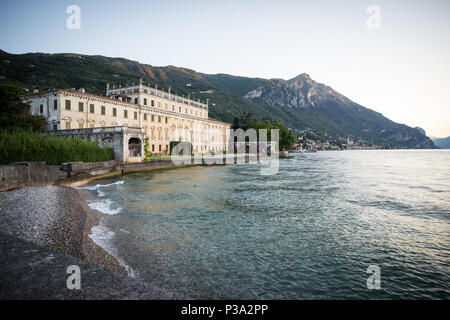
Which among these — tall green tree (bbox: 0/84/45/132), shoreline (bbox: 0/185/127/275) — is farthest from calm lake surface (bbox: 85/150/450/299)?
tall green tree (bbox: 0/84/45/132)

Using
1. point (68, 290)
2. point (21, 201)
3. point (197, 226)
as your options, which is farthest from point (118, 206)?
point (68, 290)

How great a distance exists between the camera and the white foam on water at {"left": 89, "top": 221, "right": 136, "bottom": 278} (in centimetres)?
780

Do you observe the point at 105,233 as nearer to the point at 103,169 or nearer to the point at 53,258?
the point at 53,258

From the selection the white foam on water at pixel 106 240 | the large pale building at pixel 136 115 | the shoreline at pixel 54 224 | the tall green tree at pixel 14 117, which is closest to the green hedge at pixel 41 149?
the large pale building at pixel 136 115

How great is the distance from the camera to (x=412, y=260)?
8.62 metres

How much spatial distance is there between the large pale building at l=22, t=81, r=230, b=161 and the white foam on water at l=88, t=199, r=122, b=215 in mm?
23181

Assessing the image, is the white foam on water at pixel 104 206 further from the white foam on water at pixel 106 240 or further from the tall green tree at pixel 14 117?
the tall green tree at pixel 14 117

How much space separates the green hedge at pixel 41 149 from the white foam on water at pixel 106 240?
1802 cm

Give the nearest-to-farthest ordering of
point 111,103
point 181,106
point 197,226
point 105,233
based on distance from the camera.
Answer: point 105,233, point 197,226, point 111,103, point 181,106

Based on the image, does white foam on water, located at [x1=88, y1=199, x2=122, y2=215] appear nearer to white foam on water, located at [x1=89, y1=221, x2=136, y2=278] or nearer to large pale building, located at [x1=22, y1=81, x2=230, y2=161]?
white foam on water, located at [x1=89, y1=221, x2=136, y2=278]

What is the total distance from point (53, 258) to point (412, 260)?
1149 cm

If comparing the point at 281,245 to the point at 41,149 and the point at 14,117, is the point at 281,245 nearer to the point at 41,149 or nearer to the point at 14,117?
the point at 41,149

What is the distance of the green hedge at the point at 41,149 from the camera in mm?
22188
